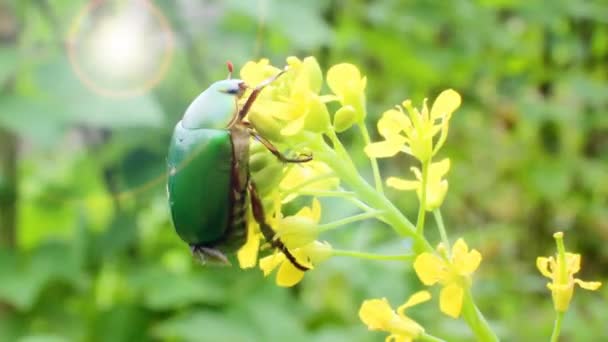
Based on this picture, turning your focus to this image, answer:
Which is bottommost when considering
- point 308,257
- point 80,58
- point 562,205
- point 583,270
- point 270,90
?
point 583,270

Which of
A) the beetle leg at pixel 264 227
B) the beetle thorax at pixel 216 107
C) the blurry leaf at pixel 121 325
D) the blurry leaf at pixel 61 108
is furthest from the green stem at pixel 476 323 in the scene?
the blurry leaf at pixel 121 325

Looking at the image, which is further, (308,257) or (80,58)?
(80,58)

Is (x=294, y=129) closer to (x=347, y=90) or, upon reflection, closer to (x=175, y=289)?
(x=347, y=90)

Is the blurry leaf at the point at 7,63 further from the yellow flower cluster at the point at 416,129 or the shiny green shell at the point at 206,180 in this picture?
the yellow flower cluster at the point at 416,129

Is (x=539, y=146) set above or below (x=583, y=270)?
above

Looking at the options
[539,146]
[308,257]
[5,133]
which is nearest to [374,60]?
[539,146]

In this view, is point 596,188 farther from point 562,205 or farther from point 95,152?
point 95,152

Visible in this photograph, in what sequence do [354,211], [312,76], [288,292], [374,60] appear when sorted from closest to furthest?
1. [312,76]
2. [354,211]
3. [288,292]
4. [374,60]
